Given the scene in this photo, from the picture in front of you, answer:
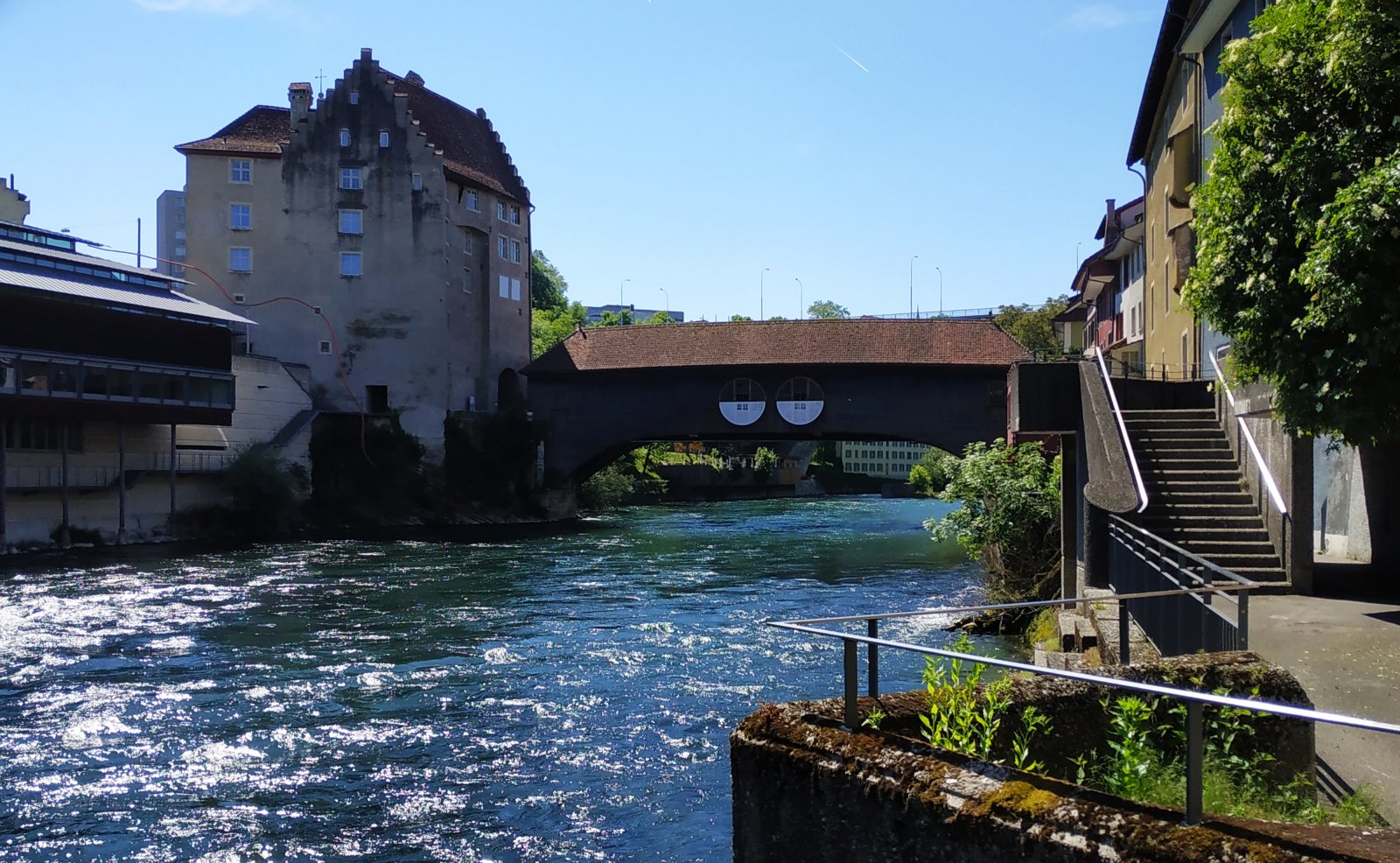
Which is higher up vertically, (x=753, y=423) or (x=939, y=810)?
(x=753, y=423)

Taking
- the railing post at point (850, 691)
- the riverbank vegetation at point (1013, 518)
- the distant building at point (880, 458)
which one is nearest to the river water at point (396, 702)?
the riverbank vegetation at point (1013, 518)

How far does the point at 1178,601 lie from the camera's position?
727 cm

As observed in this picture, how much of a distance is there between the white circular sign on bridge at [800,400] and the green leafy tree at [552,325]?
31296mm

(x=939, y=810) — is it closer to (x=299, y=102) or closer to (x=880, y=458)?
(x=299, y=102)

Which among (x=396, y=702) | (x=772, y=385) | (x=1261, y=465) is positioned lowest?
(x=396, y=702)

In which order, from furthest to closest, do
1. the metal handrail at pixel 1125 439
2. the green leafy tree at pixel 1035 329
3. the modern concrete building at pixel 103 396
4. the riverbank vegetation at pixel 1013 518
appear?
the green leafy tree at pixel 1035 329 < the modern concrete building at pixel 103 396 < the riverbank vegetation at pixel 1013 518 < the metal handrail at pixel 1125 439

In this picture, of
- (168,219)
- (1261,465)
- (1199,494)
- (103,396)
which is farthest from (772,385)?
(168,219)

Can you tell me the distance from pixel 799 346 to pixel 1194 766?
36.3 m

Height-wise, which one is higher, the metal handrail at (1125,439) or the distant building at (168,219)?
the distant building at (168,219)

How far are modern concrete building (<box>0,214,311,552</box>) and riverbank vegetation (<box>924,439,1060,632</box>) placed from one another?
23426 millimetres

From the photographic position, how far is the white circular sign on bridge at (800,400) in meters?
38.7

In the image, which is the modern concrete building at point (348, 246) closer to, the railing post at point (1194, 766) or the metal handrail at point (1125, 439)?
the metal handrail at point (1125, 439)

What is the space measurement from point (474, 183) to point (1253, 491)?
39.8 metres

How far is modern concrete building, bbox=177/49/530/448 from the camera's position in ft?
147
